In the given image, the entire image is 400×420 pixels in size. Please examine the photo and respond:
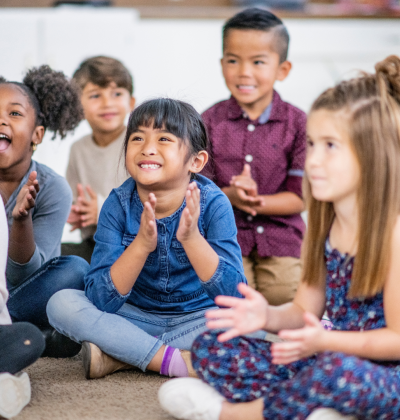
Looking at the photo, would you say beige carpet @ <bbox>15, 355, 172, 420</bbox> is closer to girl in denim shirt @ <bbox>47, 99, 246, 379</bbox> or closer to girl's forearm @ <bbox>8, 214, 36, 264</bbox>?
girl in denim shirt @ <bbox>47, 99, 246, 379</bbox>

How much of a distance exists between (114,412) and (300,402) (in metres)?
0.30

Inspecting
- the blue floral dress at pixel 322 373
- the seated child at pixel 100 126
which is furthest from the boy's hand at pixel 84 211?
the blue floral dress at pixel 322 373

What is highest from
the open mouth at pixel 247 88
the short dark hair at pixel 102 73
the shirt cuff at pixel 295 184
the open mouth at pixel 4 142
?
the short dark hair at pixel 102 73

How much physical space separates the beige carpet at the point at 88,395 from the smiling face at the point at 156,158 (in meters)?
0.37

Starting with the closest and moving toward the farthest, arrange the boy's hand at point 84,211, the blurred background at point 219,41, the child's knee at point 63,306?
the child's knee at point 63,306, the boy's hand at point 84,211, the blurred background at point 219,41

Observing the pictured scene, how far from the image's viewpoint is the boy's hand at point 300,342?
725mm

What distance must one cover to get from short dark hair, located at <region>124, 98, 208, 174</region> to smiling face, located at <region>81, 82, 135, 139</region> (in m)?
0.61

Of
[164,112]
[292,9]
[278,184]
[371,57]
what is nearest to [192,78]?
[292,9]

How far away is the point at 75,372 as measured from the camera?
3.52ft

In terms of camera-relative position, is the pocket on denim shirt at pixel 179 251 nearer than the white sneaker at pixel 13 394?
No

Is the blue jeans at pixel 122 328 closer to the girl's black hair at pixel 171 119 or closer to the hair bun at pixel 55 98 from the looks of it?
the girl's black hair at pixel 171 119

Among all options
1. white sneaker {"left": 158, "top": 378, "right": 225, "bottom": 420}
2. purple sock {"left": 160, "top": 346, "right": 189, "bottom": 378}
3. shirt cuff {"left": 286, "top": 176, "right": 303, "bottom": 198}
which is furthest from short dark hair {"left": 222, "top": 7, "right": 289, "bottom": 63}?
white sneaker {"left": 158, "top": 378, "right": 225, "bottom": 420}

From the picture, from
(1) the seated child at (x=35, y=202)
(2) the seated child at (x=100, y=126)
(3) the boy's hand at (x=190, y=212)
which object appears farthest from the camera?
(2) the seated child at (x=100, y=126)

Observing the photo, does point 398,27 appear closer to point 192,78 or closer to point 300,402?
point 192,78
